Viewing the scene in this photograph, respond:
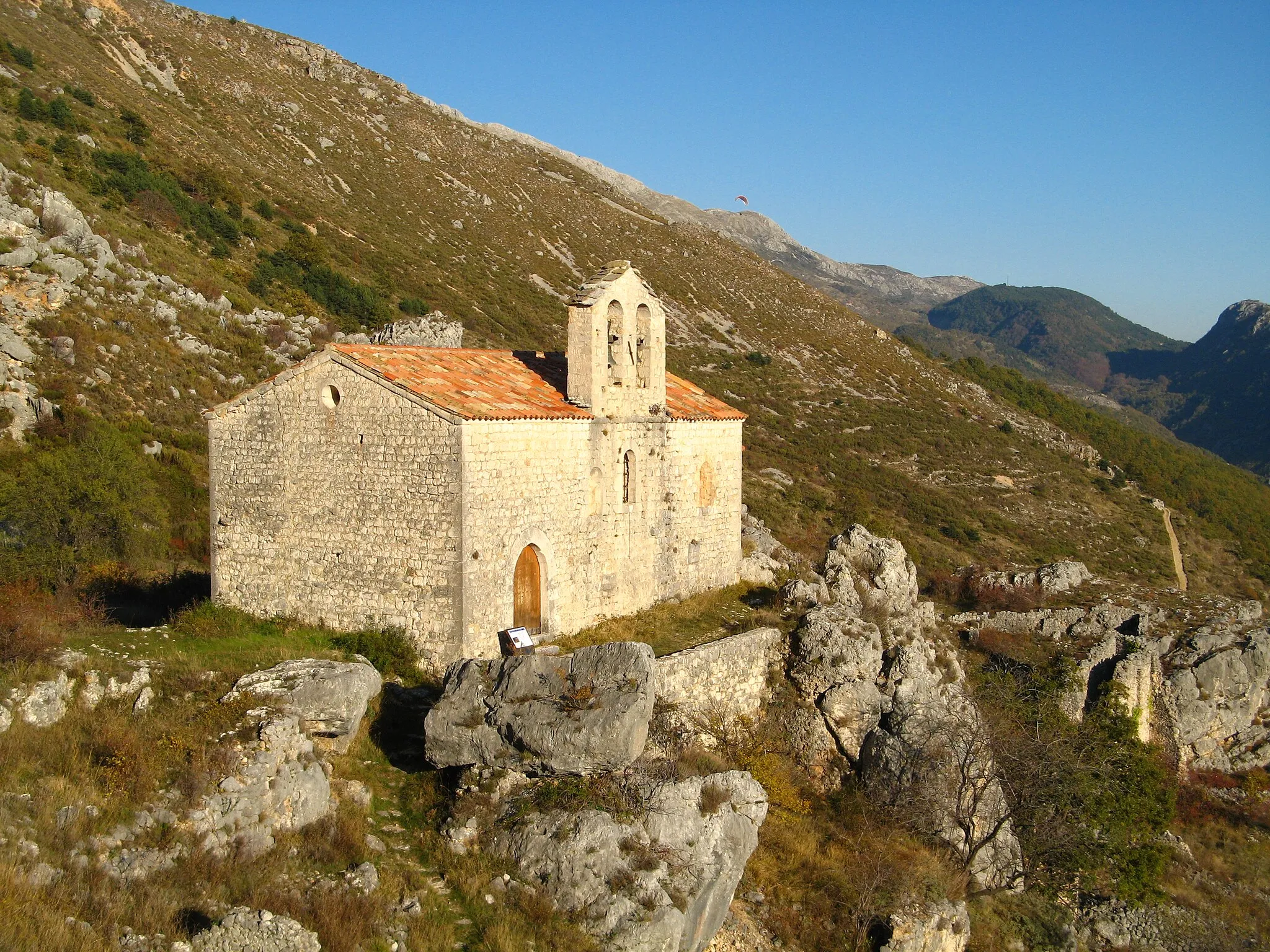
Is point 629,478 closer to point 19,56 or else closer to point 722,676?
point 722,676

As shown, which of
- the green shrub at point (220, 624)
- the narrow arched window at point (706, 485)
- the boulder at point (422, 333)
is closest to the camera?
the green shrub at point (220, 624)

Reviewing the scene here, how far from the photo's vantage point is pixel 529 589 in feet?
53.3

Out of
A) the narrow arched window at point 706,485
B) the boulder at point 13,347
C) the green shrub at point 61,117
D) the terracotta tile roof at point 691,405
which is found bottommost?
the narrow arched window at point 706,485

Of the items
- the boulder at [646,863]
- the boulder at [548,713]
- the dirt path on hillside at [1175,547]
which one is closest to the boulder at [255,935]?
the boulder at [646,863]

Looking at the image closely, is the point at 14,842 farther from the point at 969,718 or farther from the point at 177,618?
the point at 969,718

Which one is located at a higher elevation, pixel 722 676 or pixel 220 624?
pixel 220 624

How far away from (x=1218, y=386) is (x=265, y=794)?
161 m

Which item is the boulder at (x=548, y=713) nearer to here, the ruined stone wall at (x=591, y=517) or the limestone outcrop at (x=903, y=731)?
the ruined stone wall at (x=591, y=517)

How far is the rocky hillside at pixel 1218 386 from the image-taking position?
117 m

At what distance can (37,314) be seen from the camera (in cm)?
2792

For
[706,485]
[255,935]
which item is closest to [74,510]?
[706,485]

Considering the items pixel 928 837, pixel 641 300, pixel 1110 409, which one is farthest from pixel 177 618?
pixel 1110 409

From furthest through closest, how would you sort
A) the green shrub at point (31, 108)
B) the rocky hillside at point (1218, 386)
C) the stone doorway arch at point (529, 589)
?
the rocky hillside at point (1218, 386), the green shrub at point (31, 108), the stone doorway arch at point (529, 589)

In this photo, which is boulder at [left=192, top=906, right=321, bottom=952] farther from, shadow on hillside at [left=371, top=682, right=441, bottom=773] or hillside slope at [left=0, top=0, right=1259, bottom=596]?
hillside slope at [left=0, top=0, right=1259, bottom=596]
